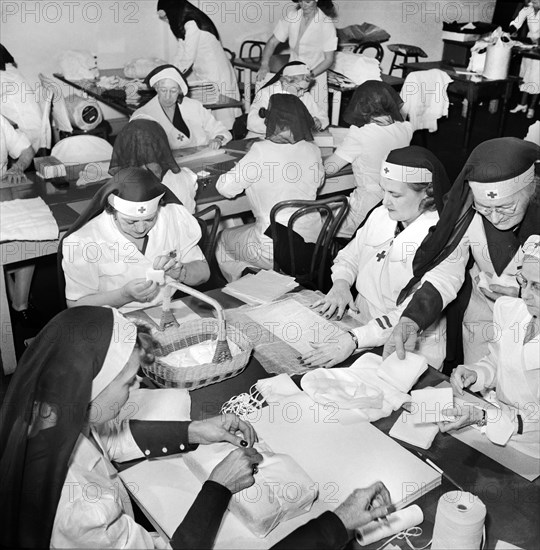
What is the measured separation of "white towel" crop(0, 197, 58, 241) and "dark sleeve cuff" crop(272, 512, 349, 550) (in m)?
2.28

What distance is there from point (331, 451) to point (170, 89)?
3486mm

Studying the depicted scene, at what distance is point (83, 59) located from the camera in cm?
686

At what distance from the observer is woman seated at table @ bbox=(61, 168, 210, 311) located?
2795mm

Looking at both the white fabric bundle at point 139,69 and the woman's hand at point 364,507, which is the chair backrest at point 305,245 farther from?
the white fabric bundle at point 139,69

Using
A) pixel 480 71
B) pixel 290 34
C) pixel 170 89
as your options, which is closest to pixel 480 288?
pixel 170 89

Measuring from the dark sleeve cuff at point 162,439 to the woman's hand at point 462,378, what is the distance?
34.9 inches

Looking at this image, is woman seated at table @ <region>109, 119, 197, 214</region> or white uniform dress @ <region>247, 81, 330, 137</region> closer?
woman seated at table @ <region>109, 119, 197, 214</region>

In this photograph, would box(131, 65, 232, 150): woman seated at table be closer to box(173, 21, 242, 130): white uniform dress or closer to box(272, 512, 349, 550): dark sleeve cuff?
box(173, 21, 242, 130): white uniform dress

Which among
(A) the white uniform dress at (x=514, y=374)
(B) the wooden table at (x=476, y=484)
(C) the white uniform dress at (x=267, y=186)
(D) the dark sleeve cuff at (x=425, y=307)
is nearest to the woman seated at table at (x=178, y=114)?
(C) the white uniform dress at (x=267, y=186)

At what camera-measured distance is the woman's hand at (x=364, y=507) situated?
1629mm

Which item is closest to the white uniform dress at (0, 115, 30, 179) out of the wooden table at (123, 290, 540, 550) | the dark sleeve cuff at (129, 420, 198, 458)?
the wooden table at (123, 290, 540, 550)

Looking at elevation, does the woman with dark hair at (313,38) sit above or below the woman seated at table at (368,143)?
above

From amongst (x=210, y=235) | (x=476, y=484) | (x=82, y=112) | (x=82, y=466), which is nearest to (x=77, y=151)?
(x=210, y=235)

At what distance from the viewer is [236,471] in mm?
1736
